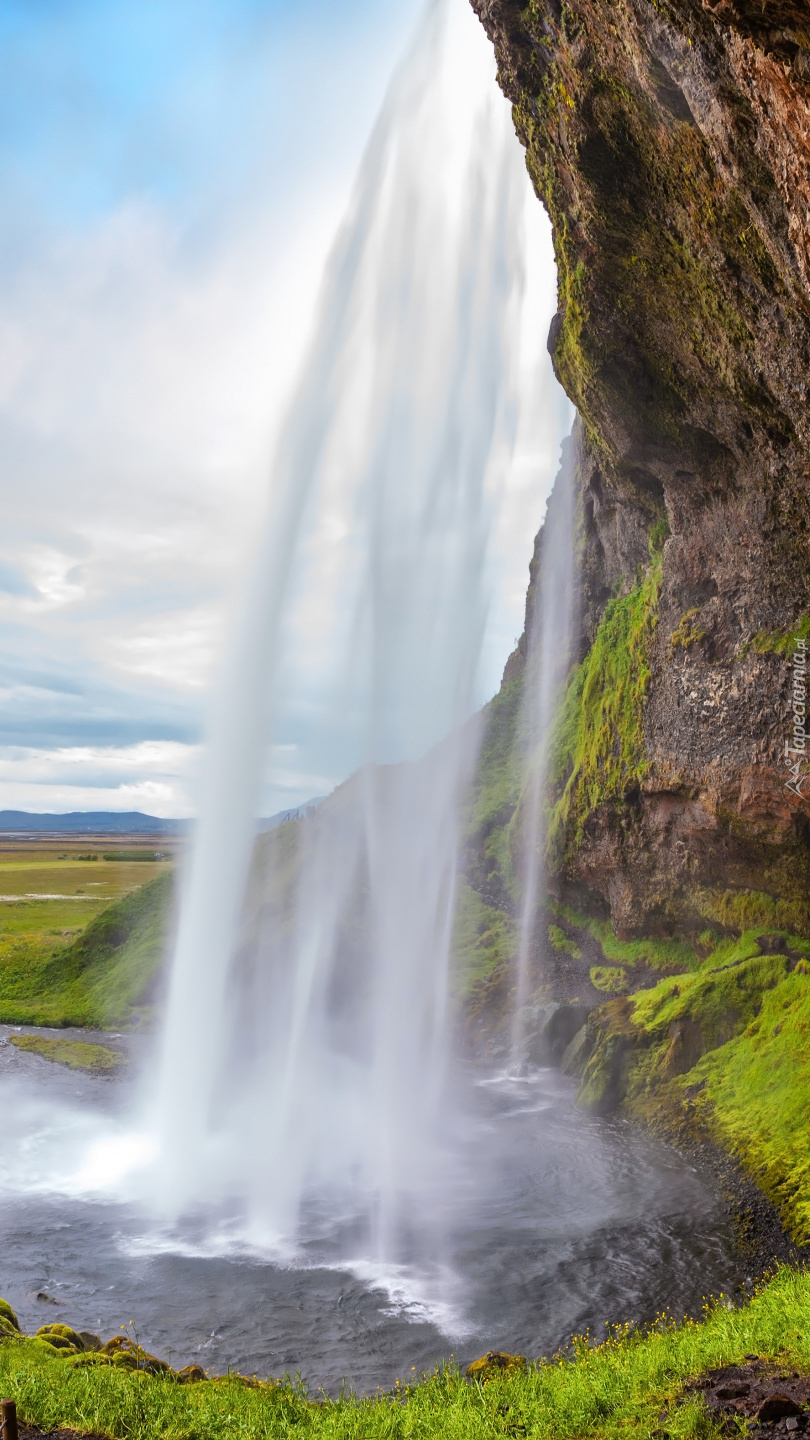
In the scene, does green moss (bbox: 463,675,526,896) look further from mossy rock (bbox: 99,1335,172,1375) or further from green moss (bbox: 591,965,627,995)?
mossy rock (bbox: 99,1335,172,1375)

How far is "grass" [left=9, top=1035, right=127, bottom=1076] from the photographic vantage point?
31750 millimetres

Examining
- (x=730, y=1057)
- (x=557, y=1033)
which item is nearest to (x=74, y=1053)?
(x=557, y=1033)

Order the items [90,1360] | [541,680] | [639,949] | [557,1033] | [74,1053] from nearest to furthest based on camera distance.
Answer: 1. [90,1360]
2. [557,1033]
3. [639,949]
4. [74,1053]
5. [541,680]

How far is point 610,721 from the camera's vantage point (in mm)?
32906

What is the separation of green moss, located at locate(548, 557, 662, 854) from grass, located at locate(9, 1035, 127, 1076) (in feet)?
65.8

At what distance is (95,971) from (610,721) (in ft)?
96.0

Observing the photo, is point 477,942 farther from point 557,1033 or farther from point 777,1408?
point 777,1408

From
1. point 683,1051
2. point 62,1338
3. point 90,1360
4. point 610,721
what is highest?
point 610,721

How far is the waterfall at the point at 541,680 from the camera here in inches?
1522

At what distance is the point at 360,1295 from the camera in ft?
48.8

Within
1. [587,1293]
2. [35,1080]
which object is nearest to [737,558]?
[587,1293]

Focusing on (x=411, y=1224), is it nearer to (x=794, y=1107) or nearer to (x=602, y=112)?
(x=794, y=1107)

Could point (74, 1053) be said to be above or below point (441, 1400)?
below

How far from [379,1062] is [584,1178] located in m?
10.4
